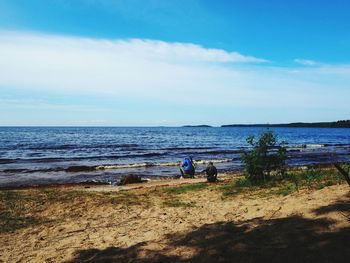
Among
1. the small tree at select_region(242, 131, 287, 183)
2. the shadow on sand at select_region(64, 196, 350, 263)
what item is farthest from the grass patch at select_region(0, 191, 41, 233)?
the small tree at select_region(242, 131, 287, 183)

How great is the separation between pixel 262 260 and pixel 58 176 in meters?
24.2

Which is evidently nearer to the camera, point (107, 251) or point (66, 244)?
point (107, 251)

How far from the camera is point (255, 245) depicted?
5.82m

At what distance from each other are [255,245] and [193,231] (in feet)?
6.12

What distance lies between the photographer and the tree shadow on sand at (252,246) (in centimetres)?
529

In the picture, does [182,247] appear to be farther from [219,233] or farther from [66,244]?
[66,244]

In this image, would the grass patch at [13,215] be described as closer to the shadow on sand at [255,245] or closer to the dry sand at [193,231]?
the dry sand at [193,231]

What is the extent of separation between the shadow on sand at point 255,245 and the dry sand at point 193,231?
0.01 metres

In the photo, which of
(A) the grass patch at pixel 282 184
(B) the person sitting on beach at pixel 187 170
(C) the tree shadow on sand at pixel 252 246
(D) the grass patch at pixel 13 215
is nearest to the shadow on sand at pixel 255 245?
(C) the tree shadow on sand at pixel 252 246

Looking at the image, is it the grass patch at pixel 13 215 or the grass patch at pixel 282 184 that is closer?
the grass patch at pixel 13 215

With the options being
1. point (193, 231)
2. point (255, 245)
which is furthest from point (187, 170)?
point (255, 245)

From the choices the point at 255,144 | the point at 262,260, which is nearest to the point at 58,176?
the point at 255,144

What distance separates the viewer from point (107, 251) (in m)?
6.77

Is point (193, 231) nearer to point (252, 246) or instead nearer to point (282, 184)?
point (252, 246)
